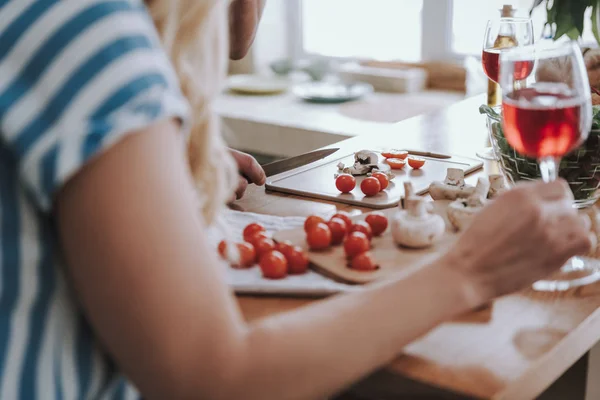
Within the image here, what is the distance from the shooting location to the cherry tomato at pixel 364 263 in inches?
35.7

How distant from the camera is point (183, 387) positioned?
2.00 feet

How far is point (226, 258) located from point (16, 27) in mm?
424

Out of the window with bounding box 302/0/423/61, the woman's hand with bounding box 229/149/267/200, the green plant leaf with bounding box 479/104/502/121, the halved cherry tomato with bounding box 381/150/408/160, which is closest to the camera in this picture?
the green plant leaf with bounding box 479/104/502/121

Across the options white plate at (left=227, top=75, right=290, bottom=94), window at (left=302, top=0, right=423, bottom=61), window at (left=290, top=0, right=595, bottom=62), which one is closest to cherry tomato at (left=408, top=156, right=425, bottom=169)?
window at (left=290, top=0, right=595, bottom=62)

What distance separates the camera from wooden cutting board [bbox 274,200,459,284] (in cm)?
89

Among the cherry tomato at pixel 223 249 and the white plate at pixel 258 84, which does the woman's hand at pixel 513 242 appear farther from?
the white plate at pixel 258 84

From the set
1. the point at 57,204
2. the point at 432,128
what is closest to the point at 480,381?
the point at 57,204

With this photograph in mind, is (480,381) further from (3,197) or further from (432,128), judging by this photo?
(432,128)

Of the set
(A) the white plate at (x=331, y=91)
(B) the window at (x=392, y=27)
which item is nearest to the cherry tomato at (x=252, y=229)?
(A) the white plate at (x=331, y=91)

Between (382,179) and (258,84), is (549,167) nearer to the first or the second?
(382,179)

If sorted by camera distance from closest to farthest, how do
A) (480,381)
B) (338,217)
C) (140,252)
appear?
(140,252) < (480,381) < (338,217)

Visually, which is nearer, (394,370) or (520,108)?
(394,370)

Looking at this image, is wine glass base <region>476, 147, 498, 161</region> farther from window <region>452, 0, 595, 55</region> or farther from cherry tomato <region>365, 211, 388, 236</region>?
window <region>452, 0, 595, 55</region>

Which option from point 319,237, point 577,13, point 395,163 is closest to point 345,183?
point 395,163
